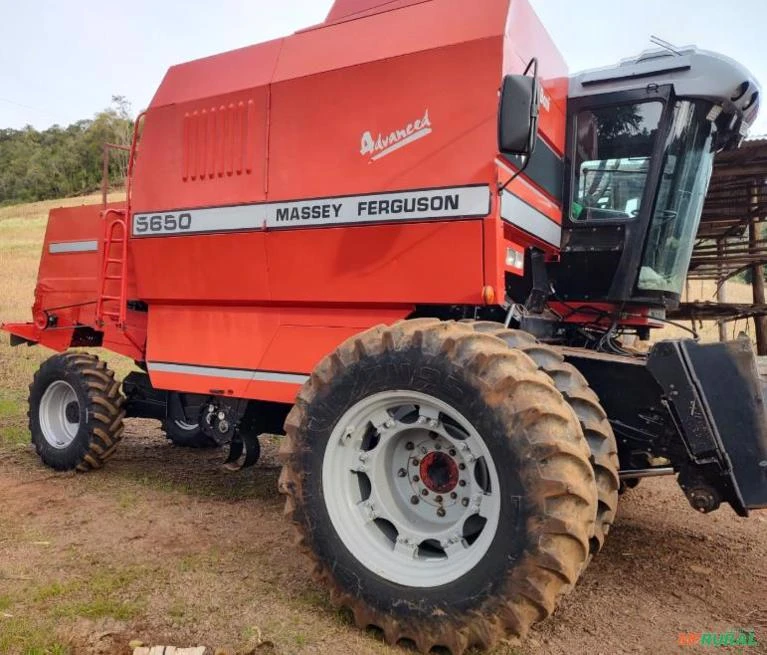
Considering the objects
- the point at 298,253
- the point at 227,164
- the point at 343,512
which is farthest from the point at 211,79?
the point at 343,512

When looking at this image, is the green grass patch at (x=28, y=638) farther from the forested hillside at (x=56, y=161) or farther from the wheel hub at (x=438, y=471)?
the forested hillside at (x=56, y=161)

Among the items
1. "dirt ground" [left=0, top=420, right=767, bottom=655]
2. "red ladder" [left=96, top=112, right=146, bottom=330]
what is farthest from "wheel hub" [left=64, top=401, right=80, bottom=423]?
"red ladder" [left=96, top=112, right=146, bottom=330]

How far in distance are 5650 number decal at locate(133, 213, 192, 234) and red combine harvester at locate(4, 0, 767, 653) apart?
0.03m

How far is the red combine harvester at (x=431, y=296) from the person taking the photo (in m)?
2.79

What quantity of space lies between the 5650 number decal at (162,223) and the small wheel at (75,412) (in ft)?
4.79

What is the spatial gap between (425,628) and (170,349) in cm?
299

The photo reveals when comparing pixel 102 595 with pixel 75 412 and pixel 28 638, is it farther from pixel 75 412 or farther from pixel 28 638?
pixel 75 412

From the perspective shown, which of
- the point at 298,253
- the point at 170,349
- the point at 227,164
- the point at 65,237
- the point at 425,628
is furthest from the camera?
the point at 65,237

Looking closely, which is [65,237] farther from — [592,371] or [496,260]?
[592,371]

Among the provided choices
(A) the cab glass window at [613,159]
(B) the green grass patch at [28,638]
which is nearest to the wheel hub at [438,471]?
(B) the green grass patch at [28,638]

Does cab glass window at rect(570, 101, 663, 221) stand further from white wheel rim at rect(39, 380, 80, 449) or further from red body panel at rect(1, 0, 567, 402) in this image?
white wheel rim at rect(39, 380, 80, 449)

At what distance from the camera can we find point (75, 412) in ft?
19.3

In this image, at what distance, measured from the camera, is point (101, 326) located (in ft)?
17.7

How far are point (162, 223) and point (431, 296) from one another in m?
2.23
